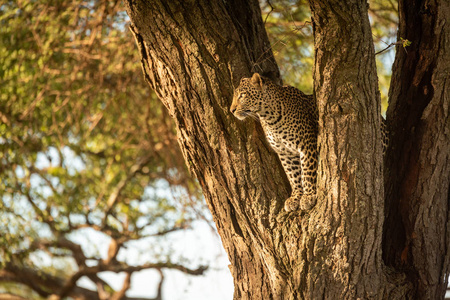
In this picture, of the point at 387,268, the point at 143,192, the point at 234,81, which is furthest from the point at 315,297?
the point at 143,192

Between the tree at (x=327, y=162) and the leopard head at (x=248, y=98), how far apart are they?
0.09 metres

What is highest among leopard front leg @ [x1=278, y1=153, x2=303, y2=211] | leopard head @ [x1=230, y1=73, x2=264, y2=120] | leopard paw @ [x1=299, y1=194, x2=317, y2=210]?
leopard head @ [x1=230, y1=73, x2=264, y2=120]

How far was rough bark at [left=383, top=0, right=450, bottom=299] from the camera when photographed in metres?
4.49

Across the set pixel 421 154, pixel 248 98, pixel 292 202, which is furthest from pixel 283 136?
pixel 421 154

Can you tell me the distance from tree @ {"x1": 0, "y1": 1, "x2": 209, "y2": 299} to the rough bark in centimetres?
318

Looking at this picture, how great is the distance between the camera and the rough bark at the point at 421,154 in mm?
4492

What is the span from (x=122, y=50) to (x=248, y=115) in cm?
456

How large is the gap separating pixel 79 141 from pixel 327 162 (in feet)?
27.6

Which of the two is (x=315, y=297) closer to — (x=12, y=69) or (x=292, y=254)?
(x=292, y=254)

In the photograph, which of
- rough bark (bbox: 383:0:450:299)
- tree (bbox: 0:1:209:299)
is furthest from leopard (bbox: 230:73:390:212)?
tree (bbox: 0:1:209:299)

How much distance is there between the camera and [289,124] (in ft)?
16.3

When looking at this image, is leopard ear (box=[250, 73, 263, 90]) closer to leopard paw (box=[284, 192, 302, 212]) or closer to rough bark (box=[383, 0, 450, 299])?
leopard paw (box=[284, 192, 302, 212])

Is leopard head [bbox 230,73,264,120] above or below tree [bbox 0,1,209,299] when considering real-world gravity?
below

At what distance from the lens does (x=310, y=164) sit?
474cm
